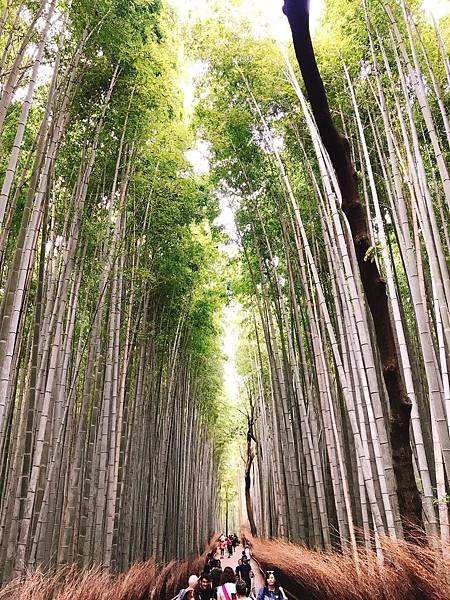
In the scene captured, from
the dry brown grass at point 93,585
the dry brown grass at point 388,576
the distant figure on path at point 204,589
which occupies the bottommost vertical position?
the distant figure on path at point 204,589

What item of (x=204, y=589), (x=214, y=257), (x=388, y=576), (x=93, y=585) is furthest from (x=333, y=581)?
(x=214, y=257)

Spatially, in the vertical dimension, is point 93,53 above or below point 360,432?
above

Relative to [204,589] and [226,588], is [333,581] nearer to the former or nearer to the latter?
[226,588]

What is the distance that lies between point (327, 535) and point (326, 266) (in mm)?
3037

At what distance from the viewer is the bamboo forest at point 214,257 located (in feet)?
9.85

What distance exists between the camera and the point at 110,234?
4898mm

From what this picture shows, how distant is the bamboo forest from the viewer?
3002mm

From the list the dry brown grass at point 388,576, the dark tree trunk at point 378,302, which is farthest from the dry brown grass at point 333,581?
the dark tree trunk at point 378,302

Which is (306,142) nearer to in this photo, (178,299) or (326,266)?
(326,266)

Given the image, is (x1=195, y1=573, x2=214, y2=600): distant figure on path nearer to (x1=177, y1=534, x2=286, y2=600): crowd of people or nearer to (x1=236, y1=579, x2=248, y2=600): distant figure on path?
(x1=177, y1=534, x2=286, y2=600): crowd of people

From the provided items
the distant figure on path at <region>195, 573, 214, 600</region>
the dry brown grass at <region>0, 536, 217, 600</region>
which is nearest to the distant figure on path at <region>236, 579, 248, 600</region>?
the dry brown grass at <region>0, 536, 217, 600</region>

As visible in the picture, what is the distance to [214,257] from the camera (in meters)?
8.19

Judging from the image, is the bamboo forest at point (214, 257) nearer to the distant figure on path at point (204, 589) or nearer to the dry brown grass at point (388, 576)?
the dry brown grass at point (388, 576)

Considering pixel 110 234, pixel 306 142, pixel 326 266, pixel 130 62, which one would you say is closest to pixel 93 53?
pixel 130 62
